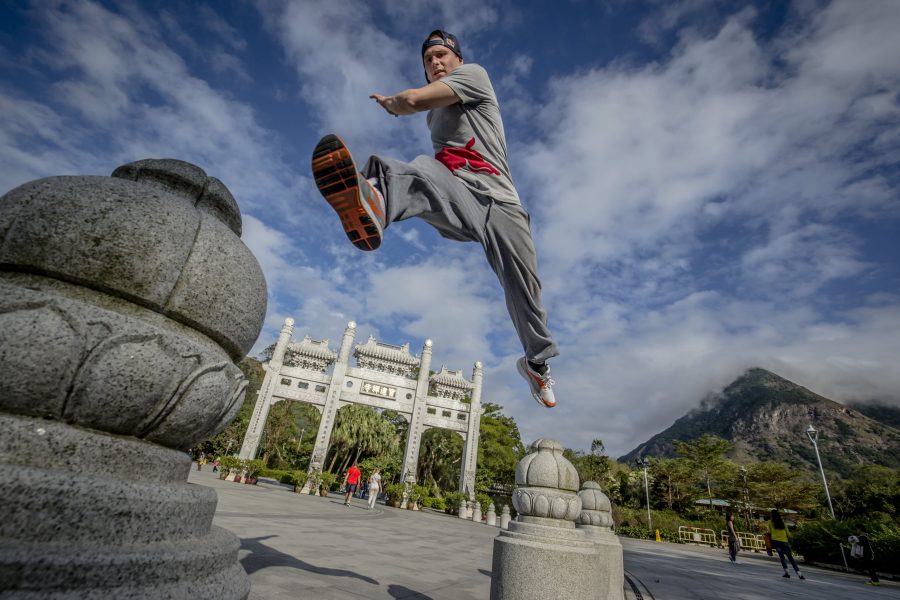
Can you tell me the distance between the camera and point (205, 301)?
133 cm

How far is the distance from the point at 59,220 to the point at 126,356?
432mm

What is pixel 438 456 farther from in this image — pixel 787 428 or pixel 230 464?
pixel 787 428

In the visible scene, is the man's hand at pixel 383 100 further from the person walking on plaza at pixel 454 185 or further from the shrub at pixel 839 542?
the shrub at pixel 839 542

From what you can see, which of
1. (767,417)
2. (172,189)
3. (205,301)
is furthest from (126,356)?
(767,417)

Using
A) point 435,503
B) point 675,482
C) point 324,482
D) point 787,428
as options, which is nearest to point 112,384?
point 324,482

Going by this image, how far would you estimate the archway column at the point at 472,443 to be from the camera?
22.2 meters

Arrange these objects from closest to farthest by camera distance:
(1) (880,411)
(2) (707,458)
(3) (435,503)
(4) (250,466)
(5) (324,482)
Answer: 1. (4) (250,466)
2. (5) (324,482)
3. (3) (435,503)
4. (2) (707,458)
5. (1) (880,411)

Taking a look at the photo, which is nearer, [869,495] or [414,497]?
[414,497]

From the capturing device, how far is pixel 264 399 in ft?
69.7

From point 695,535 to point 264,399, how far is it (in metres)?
25.3

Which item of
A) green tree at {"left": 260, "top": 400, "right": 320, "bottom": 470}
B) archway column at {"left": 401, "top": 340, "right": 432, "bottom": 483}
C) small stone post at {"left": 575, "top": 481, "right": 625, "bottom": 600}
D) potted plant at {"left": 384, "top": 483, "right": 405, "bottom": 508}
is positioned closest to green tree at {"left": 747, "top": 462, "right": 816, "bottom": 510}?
archway column at {"left": 401, "top": 340, "right": 432, "bottom": 483}

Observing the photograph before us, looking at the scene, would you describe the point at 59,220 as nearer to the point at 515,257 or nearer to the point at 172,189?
the point at 172,189

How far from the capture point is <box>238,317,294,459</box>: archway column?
20.2 metres

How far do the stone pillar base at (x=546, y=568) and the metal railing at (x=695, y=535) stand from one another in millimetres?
27819
